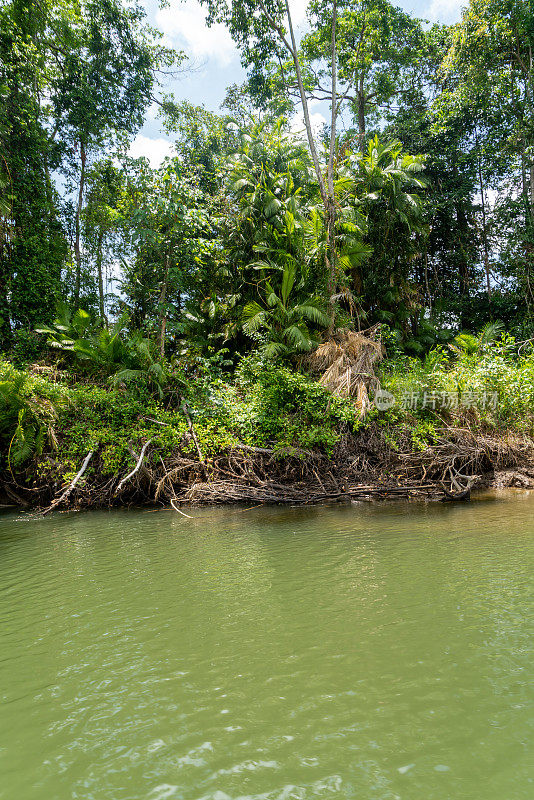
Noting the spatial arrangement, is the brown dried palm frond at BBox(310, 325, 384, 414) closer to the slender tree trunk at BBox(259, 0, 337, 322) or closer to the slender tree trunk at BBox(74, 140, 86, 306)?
the slender tree trunk at BBox(259, 0, 337, 322)

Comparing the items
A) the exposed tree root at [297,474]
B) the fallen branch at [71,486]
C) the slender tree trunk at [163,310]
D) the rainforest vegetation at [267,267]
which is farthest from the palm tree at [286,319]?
the fallen branch at [71,486]

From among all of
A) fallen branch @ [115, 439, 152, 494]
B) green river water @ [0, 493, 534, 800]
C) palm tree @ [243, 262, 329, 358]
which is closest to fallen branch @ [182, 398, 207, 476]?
fallen branch @ [115, 439, 152, 494]

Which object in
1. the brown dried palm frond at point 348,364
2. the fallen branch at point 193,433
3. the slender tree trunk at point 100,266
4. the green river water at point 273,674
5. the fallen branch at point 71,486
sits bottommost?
the green river water at point 273,674

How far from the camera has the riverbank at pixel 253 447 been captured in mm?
8945

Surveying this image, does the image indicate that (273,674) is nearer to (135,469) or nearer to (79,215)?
(135,469)

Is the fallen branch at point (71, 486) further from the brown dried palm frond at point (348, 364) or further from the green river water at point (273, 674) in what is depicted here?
the brown dried palm frond at point (348, 364)

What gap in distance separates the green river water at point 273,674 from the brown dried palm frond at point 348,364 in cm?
498

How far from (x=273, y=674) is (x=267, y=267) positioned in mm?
11426

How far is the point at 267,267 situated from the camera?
41.8 feet

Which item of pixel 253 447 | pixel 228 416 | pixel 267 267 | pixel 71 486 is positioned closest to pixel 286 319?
pixel 267 267

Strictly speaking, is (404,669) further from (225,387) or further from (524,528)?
(225,387)

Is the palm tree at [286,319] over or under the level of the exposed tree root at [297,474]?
over

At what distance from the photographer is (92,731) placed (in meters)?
2.15

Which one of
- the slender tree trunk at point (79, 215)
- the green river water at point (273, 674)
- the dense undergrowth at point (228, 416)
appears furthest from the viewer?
the slender tree trunk at point (79, 215)
